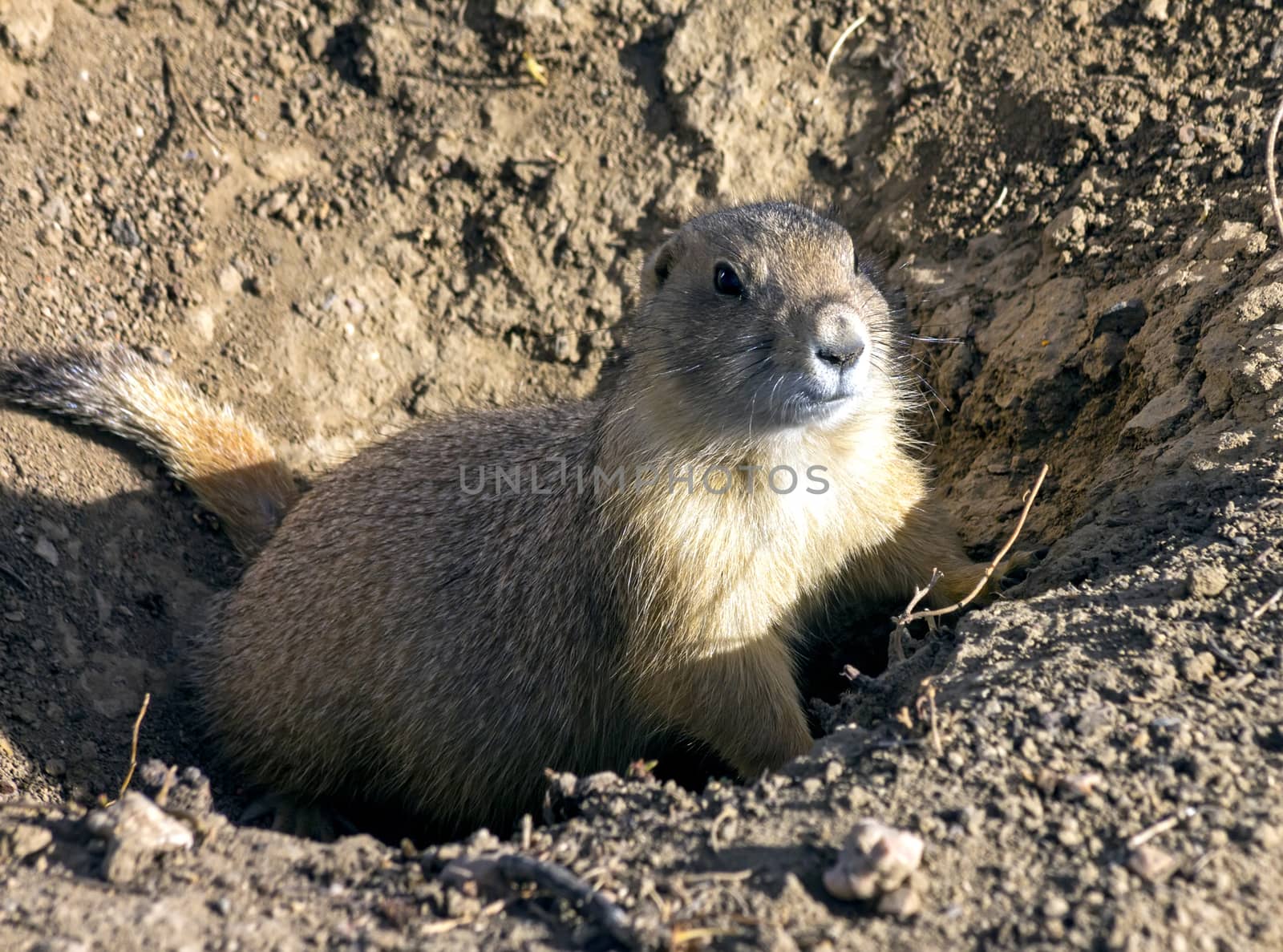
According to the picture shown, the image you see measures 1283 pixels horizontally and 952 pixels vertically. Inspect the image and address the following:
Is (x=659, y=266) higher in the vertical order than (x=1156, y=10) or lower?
lower

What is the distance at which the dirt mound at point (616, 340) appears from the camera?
3.30 metres

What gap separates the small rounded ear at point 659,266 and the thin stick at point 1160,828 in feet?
10.8

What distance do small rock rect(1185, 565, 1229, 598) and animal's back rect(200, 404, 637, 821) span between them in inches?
95.3

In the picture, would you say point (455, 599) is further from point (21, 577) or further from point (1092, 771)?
point (1092, 771)

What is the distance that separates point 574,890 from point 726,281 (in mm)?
2774

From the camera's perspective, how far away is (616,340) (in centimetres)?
813

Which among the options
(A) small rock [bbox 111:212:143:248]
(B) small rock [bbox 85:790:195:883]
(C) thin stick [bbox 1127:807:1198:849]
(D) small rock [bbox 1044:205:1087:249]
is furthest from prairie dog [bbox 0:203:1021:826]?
(B) small rock [bbox 85:790:195:883]

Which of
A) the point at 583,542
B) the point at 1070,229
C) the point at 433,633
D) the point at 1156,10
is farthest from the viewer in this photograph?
the point at 1156,10

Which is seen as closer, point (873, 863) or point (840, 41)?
point (873, 863)

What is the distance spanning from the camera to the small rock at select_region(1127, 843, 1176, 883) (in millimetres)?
3014

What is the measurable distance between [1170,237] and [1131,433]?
1191 mm

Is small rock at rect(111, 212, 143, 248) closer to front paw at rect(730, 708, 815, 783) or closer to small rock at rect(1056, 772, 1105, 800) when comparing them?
front paw at rect(730, 708, 815, 783)

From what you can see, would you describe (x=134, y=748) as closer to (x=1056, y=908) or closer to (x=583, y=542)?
(x=583, y=542)

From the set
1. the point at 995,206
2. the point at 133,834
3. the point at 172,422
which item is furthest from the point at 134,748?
the point at 995,206
